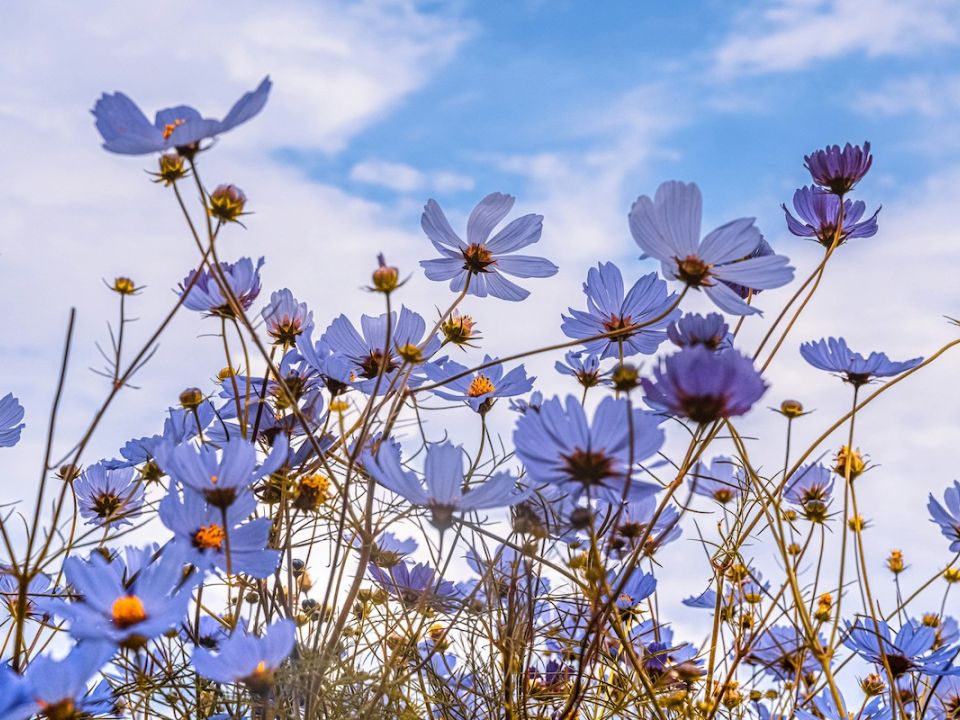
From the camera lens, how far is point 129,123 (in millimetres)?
643

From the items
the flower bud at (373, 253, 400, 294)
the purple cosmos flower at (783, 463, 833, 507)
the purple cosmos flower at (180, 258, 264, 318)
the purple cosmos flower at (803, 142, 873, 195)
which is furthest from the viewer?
the purple cosmos flower at (783, 463, 833, 507)

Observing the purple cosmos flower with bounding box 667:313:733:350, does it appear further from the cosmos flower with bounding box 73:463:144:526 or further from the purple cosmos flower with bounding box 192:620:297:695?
the cosmos flower with bounding box 73:463:144:526

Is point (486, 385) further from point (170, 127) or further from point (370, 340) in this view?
point (170, 127)

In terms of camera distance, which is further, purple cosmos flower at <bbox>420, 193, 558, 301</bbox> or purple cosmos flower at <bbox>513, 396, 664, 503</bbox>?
purple cosmos flower at <bbox>420, 193, 558, 301</bbox>

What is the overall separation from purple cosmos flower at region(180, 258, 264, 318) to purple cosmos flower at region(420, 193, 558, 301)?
19 centimetres

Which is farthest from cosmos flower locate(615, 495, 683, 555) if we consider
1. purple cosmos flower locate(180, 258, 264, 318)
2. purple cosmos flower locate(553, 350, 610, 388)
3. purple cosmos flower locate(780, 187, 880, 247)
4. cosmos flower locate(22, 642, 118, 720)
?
cosmos flower locate(22, 642, 118, 720)

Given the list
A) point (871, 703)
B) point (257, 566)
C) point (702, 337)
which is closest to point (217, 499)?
point (257, 566)

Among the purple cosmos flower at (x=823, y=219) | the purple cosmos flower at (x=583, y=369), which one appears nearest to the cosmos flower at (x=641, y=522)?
the purple cosmos flower at (x=583, y=369)

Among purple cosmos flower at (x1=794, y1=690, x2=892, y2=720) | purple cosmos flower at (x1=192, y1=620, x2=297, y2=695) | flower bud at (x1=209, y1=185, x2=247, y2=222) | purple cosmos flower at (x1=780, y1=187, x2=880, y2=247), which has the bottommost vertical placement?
purple cosmos flower at (x1=192, y1=620, x2=297, y2=695)

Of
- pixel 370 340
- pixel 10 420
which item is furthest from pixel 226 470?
pixel 10 420

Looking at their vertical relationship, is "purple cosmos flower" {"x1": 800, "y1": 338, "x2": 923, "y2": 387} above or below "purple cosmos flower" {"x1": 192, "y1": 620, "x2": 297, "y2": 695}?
above

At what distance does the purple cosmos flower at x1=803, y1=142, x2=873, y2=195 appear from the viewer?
1005 mm

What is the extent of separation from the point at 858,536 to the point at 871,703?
0.44 m

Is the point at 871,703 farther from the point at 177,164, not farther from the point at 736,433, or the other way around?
the point at 177,164
